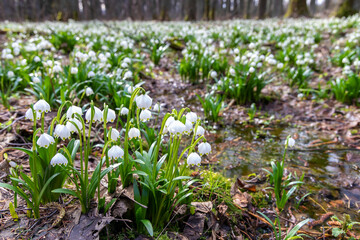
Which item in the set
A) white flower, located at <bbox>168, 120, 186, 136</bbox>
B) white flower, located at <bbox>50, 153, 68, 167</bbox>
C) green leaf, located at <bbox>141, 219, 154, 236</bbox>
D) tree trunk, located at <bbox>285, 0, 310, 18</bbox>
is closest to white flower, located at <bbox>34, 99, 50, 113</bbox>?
white flower, located at <bbox>50, 153, 68, 167</bbox>

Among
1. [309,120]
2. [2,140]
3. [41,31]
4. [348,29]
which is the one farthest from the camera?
[41,31]

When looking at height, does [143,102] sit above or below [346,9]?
below

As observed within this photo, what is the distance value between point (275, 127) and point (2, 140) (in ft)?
11.7

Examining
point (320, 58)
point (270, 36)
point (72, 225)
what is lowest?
point (72, 225)

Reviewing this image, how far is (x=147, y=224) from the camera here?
63.2 inches

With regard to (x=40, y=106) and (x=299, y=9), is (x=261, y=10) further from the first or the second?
(x=40, y=106)

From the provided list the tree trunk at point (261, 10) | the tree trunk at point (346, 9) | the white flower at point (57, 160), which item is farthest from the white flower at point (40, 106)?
the tree trunk at point (261, 10)

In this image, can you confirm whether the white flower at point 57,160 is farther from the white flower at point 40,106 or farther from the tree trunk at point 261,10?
the tree trunk at point 261,10

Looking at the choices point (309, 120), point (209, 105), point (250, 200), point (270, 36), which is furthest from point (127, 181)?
point (270, 36)

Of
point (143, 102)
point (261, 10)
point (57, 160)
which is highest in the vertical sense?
point (261, 10)

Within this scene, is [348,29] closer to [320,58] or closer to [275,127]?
[320,58]

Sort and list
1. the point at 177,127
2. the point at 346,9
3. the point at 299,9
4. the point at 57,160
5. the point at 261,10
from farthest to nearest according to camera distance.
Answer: the point at 261,10 < the point at 299,9 < the point at 346,9 < the point at 57,160 < the point at 177,127

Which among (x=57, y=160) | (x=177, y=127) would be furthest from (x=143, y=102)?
(x=57, y=160)

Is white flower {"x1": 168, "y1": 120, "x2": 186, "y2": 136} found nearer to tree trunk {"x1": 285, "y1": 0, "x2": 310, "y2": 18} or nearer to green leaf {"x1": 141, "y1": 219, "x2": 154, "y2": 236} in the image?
green leaf {"x1": 141, "y1": 219, "x2": 154, "y2": 236}
